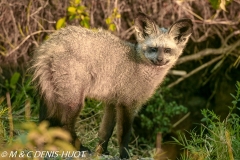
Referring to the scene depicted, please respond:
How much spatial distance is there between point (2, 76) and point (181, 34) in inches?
121

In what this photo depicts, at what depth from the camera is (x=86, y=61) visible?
17.4ft

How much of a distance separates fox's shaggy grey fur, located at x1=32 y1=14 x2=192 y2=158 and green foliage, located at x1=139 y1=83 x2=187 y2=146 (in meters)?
2.12

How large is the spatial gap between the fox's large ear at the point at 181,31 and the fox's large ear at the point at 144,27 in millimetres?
198

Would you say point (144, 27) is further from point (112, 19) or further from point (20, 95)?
point (20, 95)

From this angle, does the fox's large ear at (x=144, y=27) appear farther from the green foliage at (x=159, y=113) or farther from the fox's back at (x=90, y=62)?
the green foliage at (x=159, y=113)

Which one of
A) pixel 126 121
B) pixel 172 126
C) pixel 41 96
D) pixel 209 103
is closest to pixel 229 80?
pixel 209 103

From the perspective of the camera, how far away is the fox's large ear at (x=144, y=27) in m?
5.79

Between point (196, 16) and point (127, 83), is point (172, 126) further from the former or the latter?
point (127, 83)

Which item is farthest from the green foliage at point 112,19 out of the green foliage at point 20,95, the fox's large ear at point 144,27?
the green foliage at point 20,95

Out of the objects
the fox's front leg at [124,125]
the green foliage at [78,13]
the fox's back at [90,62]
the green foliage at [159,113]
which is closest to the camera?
the fox's back at [90,62]

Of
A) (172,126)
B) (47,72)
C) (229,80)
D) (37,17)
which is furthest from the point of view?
(229,80)

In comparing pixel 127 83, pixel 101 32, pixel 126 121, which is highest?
pixel 101 32

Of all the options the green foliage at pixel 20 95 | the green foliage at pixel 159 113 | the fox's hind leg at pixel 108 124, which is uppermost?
the fox's hind leg at pixel 108 124

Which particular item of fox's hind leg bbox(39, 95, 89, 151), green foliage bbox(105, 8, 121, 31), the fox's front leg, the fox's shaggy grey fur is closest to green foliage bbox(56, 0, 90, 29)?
green foliage bbox(105, 8, 121, 31)
